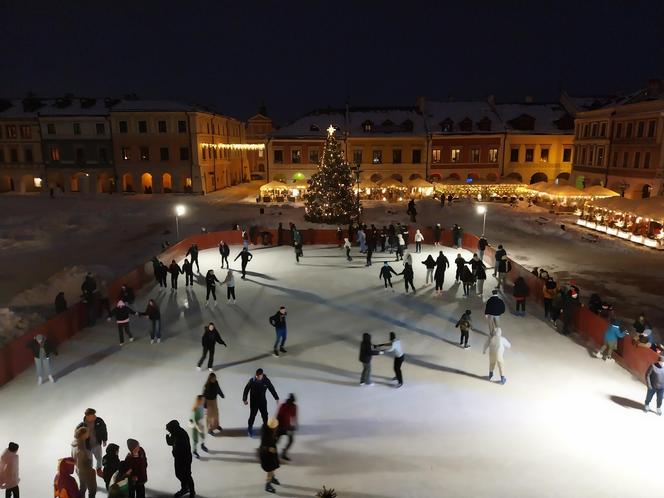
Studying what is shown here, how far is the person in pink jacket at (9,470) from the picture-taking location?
22.5 feet

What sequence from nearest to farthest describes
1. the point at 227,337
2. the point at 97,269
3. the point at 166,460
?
the point at 166,460
the point at 227,337
the point at 97,269

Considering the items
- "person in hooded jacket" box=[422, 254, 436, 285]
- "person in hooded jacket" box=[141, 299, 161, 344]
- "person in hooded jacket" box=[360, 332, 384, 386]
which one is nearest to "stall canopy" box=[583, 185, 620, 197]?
"person in hooded jacket" box=[422, 254, 436, 285]

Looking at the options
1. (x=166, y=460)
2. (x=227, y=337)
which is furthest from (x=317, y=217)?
(x=166, y=460)

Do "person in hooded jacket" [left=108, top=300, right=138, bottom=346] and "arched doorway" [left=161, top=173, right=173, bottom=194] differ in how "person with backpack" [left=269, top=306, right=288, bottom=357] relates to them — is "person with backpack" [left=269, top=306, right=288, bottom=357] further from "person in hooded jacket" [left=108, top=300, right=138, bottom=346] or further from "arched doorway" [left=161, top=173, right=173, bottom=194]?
"arched doorway" [left=161, top=173, right=173, bottom=194]

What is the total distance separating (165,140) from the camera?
156 feet

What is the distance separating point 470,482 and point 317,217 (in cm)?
2514

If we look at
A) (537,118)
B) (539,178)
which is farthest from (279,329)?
(537,118)

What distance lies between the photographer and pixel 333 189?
3144 centimetres

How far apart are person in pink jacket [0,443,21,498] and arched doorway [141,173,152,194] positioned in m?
45.1

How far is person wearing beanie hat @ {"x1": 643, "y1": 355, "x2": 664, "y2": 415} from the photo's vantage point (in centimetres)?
934

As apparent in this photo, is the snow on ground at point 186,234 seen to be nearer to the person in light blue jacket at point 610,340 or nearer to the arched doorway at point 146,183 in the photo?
the arched doorway at point 146,183

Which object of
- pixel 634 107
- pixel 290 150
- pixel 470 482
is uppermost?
pixel 634 107

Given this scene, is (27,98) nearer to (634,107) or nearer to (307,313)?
(307,313)

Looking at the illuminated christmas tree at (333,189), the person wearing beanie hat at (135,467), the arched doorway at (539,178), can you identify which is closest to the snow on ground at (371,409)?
the person wearing beanie hat at (135,467)
